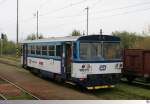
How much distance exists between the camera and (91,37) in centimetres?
1449

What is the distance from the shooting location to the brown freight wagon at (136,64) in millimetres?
17156

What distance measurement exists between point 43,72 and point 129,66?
5467 millimetres

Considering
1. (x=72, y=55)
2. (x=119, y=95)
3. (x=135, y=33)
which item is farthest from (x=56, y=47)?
(x=135, y=33)

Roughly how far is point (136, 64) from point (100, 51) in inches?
158

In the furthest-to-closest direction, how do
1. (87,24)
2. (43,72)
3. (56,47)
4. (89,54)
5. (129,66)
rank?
1. (87,24)
2. (43,72)
3. (129,66)
4. (56,47)
5. (89,54)

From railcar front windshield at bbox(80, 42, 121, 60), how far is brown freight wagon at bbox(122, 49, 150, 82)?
2.50 metres

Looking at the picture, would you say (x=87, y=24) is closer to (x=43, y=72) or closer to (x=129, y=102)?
(x=43, y=72)

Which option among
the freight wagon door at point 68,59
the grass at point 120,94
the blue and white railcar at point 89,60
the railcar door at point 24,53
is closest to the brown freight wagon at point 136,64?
the blue and white railcar at point 89,60

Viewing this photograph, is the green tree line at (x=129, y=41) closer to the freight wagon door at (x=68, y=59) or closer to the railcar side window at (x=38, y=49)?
the freight wagon door at (x=68, y=59)

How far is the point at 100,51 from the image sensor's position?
14773mm

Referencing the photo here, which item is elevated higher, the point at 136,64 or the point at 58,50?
the point at 58,50

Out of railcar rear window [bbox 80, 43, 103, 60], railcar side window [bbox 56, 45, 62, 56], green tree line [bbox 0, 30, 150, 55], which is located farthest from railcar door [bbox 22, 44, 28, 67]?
railcar rear window [bbox 80, 43, 103, 60]

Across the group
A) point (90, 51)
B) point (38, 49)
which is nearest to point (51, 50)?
point (38, 49)

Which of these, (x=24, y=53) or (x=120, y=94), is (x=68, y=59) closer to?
(x=120, y=94)
